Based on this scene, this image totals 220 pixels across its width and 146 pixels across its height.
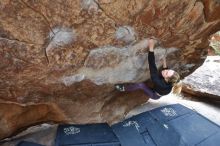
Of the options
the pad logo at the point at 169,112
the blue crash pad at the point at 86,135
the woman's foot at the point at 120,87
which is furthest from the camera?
the pad logo at the point at 169,112

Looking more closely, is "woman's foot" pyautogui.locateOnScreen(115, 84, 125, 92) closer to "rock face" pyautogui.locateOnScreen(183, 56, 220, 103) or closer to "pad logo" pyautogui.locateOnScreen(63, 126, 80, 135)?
"pad logo" pyautogui.locateOnScreen(63, 126, 80, 135)

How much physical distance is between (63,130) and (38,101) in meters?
0.70

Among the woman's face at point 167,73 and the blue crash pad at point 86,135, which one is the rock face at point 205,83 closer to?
the woman's face at point 167,73

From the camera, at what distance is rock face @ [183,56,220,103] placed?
255 inches

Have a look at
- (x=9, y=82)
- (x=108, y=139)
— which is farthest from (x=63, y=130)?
(x=9, y=82)

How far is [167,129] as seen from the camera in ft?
16.5

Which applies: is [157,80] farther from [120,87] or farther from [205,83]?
[205,83]

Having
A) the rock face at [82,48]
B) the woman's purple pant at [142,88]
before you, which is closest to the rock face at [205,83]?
the rock face at [82,48]

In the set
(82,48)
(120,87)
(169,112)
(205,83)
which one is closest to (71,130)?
(120,87)

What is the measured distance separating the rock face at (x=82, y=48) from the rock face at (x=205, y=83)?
1610 millimetres

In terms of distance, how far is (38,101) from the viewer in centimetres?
435

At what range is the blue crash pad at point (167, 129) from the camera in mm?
4828

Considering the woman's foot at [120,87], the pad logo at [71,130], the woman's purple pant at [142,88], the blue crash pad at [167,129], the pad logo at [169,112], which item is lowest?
→ the blue crash pad at [167,129]

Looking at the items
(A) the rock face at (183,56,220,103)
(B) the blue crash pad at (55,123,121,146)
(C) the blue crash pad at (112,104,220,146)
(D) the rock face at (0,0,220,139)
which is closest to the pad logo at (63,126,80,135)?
(B) the blue crash pad at (55,123,121,146)
